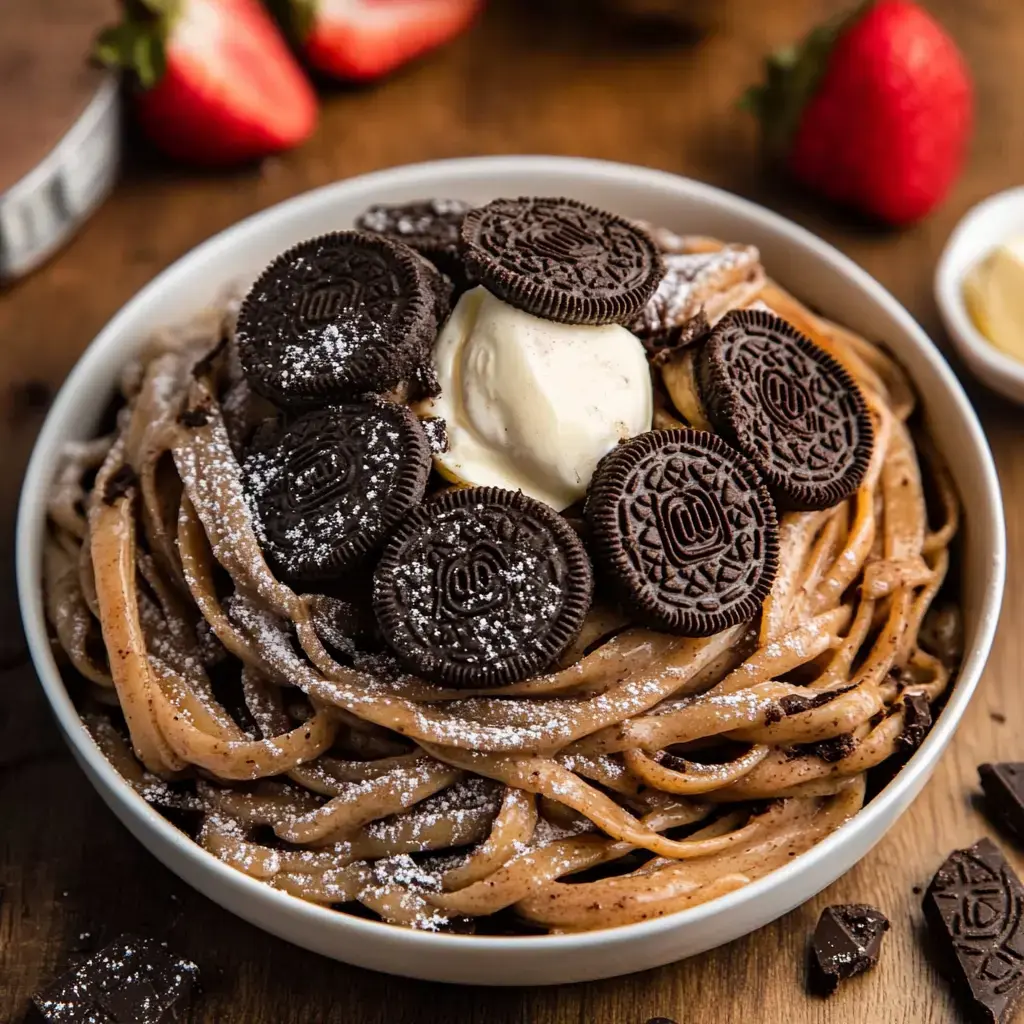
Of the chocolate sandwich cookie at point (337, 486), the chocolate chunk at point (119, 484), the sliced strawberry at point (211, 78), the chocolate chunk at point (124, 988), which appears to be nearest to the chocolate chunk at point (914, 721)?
the chocolate sandwich cookie at point (337, 486)

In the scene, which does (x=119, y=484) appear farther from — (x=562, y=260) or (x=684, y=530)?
(x=684, y=530)

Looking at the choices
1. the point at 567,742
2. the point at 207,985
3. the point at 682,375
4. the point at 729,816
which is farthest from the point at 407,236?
the point at 207,985

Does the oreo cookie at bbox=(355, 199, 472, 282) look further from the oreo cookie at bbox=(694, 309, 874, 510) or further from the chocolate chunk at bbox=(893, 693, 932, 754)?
the chocolate chunk at bbox=(893, 693, 932, 754)

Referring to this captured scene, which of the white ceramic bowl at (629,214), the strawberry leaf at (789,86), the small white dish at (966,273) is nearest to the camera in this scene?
the white ceramic bowl at (629,214)

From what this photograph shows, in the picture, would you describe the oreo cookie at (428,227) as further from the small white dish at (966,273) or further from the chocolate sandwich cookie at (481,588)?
the small white dish at (966,273)

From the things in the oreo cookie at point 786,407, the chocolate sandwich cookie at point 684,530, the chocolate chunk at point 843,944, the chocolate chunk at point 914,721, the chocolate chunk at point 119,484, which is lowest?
the chocolate chunk at point 119,484

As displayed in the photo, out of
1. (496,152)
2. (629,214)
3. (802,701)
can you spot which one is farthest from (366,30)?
(802,701)

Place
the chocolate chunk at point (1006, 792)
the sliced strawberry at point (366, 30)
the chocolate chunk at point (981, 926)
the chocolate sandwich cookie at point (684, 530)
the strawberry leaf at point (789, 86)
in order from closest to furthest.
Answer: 1. the chocolate sandwich cookie at point (684, 530)
2. the chocolate chunk at point (981, 926)
3. the chocolate chunk at point (1006, 792)
4. the strawberry leaf at point (789, 86)
5. the sliced strawberry at point (366, 30)

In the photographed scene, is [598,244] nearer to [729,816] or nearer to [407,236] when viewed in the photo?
[407,236]
